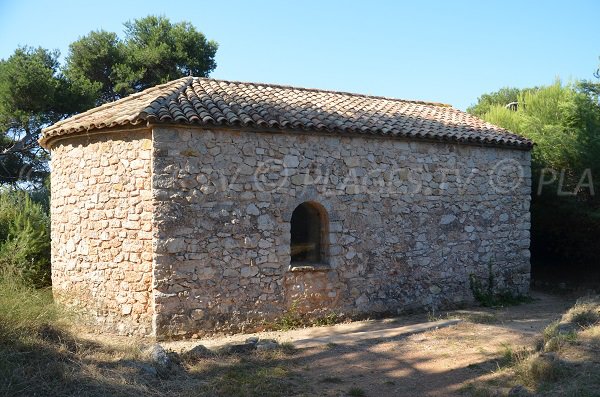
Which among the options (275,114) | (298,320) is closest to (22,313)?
(298,320)

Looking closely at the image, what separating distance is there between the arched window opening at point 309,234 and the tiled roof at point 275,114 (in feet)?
4.93

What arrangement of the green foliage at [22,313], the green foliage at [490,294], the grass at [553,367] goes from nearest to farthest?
the grass at [553,367]
the green foliage at [22,313]
the green foliage at [490,294]

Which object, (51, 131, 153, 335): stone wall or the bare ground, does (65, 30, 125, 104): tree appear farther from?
the bare ground

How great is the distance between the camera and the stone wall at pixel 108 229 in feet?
26.2

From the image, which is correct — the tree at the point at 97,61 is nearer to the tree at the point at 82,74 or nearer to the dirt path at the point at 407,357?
the tree at the point at 82,74

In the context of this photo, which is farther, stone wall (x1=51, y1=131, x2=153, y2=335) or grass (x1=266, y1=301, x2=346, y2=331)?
grass (x1=266, y1=301, x2=346, y2=331)

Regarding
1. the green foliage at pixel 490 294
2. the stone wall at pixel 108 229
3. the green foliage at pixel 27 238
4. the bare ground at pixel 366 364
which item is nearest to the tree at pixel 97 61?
the green foliage at pixel 27 238

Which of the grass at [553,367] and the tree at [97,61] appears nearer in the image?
the grass at [553,367]

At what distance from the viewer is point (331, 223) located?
9086 millimetres

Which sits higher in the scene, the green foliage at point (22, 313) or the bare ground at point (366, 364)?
the green foliage at point (22, 313)

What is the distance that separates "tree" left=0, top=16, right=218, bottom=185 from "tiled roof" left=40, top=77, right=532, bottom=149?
9041 millimetres

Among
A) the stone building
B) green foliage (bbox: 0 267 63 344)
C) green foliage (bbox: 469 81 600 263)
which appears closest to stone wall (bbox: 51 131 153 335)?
the stone building

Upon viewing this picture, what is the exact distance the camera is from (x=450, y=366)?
20.9 ft

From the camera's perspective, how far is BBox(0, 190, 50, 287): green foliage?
10367 millimetres
